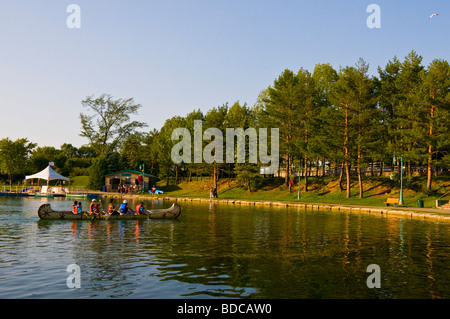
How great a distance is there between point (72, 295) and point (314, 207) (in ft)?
136

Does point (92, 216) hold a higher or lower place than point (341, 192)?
lower

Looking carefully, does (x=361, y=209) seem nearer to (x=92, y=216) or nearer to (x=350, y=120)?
(x=350, y=120)

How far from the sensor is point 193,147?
282 feet

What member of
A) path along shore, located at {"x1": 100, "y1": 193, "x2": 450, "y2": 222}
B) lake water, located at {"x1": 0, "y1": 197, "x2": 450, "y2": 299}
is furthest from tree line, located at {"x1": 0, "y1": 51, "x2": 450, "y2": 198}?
lake water, located at {"x1": 0, "y1": 197, "x2": 450, "y2": 299}

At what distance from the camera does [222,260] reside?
18.5 meters

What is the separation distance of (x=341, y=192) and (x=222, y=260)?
1919 inches

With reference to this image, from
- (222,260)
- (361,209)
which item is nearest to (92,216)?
(222,260)

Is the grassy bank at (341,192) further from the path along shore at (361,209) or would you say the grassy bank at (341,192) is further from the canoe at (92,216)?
the canoe at (92,216)

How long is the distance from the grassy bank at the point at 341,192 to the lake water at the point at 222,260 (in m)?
23.1

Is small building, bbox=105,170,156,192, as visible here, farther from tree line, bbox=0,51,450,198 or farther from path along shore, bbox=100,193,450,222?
path along shore, bbox=100,193,450,222

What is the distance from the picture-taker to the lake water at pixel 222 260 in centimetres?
1374

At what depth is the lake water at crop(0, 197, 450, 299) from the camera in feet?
45.1

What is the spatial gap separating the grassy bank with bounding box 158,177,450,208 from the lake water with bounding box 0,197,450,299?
23.1 m
